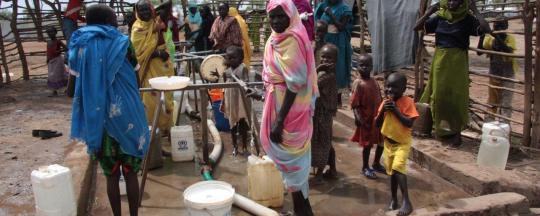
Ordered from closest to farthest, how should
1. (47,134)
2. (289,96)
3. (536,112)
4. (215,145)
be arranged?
1. (289,96)
2. (536,112)
3. (215,145)
4. (47,134)

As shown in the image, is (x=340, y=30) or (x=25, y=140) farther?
(x=340, y=30)

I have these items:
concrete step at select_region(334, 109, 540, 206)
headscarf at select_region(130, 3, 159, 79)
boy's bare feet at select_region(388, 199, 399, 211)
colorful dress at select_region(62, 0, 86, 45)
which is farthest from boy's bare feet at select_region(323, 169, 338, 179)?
colorful dress at select_region(62, 0, 86, 45)

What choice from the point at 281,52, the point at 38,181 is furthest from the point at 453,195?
the point at 38,181

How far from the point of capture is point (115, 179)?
9.77 ft

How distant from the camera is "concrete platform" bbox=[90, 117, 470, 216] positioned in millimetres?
3566

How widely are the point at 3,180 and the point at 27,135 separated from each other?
5.67ft

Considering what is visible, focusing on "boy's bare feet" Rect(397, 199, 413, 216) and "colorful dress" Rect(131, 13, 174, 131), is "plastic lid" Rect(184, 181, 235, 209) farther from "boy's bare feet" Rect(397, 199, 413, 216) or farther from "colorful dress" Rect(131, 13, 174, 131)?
"colorful dress" Rect(131, 13, 174, 131)

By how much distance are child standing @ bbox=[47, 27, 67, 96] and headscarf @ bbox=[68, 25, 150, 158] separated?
20.7ft

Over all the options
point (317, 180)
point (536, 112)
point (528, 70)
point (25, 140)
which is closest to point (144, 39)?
point (25, 140)

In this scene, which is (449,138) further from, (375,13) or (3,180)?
(3,180)

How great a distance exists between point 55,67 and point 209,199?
700cm

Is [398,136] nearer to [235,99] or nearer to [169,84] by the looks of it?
[169,84]

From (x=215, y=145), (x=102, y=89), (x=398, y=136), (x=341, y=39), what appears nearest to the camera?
(x=102, y=89)

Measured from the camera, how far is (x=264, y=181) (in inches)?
135
